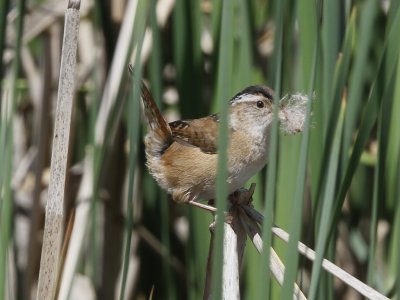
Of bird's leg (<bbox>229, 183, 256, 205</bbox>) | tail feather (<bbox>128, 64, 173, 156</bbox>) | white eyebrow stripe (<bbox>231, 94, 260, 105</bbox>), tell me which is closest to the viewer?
bird's leg (<bbox>229, 183, 256, 205</bbox>)

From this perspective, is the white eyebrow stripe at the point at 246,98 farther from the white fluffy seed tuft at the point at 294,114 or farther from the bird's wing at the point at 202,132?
the white fluffy seed tuft at the point at 294,114

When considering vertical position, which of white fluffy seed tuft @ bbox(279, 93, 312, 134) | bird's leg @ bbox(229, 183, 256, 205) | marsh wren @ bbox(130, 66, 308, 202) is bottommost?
bird's leg @ bbox(229, 183, 256, 205)

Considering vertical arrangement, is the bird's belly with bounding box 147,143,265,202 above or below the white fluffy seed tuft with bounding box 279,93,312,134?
below

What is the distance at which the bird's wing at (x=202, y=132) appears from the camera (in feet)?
7.11

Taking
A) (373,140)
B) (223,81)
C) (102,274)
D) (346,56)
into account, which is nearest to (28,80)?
(102,274)

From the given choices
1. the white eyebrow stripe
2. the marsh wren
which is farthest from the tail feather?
the white eyebrow stripe

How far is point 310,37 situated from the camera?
174 cm

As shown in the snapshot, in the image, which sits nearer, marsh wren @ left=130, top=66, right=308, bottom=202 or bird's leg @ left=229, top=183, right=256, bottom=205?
bird's leg @ left=229, top=183, right=256, bottom=205

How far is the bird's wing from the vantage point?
2168 mm

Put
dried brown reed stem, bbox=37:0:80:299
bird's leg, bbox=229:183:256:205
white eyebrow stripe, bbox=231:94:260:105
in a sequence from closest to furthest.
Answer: dried brown reed stem, bbox=37:0:80:299
bird's leg, bbox=229:183:256:205
white eyebrow stripe, bbox=231:94:260:105

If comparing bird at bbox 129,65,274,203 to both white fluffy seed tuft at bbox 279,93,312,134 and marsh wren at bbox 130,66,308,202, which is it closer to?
marsh wren at bbox 130,66,308,202

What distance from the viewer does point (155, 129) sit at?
2.17 meters

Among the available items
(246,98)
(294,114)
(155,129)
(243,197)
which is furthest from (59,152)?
(246,98)

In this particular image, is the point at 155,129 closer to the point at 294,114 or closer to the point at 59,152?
the point at 294,114
